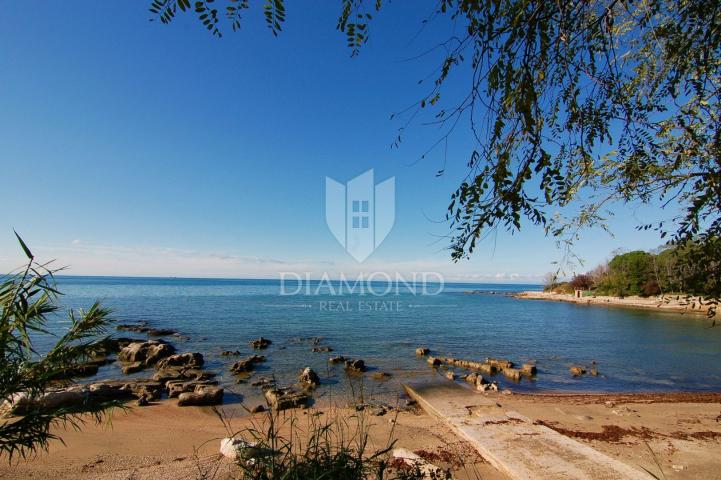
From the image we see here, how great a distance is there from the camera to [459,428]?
8508 millimetres

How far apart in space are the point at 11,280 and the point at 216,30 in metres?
3.26

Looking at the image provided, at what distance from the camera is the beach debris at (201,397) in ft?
37.7

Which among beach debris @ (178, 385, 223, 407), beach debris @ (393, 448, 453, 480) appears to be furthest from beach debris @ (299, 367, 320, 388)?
beach debris @ (393, 448, 453, 480)

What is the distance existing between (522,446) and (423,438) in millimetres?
2436

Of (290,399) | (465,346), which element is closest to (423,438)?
(290,399)

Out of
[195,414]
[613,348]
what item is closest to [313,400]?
[195,414]

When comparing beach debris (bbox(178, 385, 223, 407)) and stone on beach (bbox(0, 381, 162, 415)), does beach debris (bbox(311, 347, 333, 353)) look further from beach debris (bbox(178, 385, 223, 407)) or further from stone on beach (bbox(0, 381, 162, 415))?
stone on beach (bbox(0, 381, 162, 415))

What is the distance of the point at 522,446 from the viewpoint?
704 centimetres

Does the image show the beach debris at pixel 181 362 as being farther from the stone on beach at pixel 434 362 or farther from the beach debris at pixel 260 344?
the stone on beach at pixel 434 362

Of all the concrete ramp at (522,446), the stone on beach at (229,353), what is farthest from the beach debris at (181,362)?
the concrete ramp at (522,446)

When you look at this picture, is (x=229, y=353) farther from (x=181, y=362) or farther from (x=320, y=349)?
(x=320, y=349)

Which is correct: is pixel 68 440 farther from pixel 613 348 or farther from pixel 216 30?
pixel 613 348

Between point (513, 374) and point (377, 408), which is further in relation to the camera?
point (513, 374)

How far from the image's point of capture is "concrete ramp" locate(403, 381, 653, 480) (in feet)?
19.4
